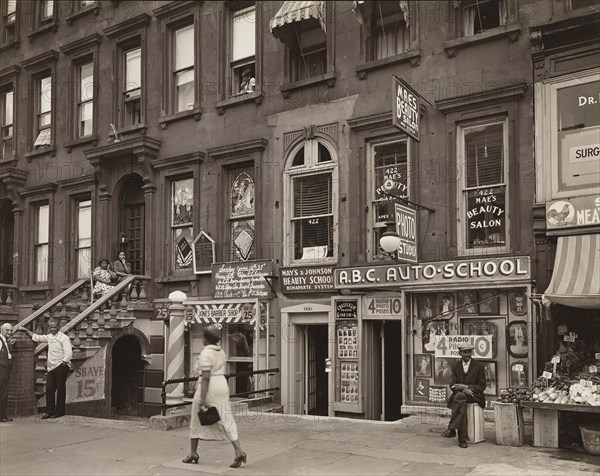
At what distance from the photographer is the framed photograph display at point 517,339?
1278cm

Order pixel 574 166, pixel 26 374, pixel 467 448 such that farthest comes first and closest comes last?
pixel 26 374 → pixel 574 166 → pixel 467 448

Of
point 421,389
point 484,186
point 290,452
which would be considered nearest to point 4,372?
point 290,452

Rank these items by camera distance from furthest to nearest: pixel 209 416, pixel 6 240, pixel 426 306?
pixel 6 240
pixel 426 306
pixel 209 416

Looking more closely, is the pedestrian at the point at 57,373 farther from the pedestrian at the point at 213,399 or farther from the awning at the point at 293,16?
the awning at the point at 293,16

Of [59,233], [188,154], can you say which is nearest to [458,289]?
[188,154]

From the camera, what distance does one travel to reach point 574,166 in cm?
1246

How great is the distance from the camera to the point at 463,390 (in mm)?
10875

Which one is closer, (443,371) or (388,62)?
(443,371)

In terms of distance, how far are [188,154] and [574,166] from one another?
926 centimetres

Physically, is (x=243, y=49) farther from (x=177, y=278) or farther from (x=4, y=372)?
(x=4, y=372)

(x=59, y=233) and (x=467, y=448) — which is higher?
(x=59, y=233)

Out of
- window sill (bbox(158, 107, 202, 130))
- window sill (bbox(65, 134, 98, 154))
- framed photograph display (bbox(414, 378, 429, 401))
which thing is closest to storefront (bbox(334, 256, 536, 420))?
framed photograph display (bbox(414, 378, 429, 401))

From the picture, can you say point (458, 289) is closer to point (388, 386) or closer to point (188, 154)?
point (388, 386)

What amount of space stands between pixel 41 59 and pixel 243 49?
7.91m
